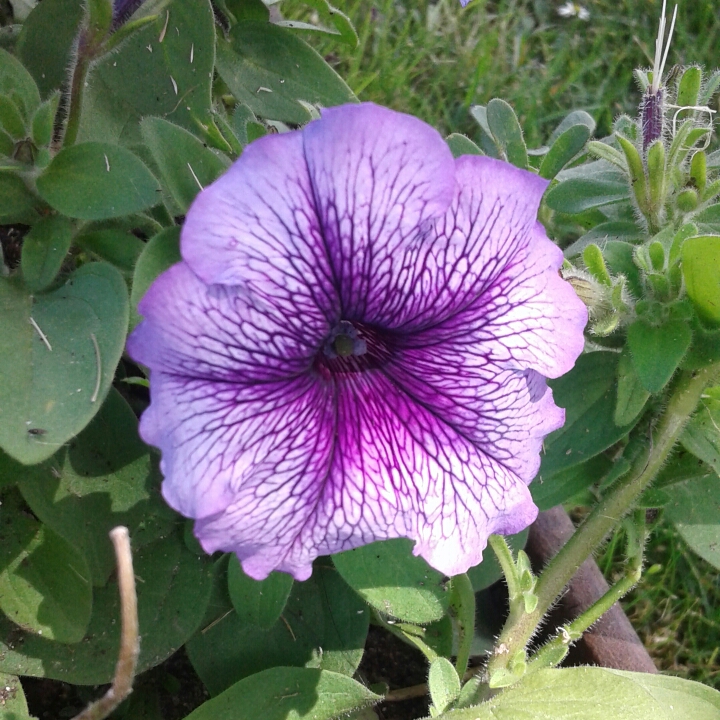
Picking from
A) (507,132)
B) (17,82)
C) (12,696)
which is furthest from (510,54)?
(12,696)

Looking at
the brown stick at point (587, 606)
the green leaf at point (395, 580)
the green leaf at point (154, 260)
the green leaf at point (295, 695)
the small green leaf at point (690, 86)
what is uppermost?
the small green leaf at point (690, 86)

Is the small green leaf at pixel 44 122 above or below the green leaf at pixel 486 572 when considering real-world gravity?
above

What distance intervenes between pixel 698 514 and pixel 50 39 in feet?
3.34

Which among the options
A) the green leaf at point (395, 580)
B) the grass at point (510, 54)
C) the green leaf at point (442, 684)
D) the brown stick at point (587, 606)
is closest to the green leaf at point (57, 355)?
the green leaf at point (395, 580)

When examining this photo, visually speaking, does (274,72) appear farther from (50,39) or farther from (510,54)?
(510,54)

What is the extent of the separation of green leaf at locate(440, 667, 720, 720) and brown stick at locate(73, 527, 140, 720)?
382 millimetres

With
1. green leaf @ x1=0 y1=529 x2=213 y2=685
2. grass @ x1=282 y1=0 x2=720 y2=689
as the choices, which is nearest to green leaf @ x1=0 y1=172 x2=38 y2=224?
green leaf @ x1=0 y1=529 x2=213 y2=685

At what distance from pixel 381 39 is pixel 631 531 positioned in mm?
1300

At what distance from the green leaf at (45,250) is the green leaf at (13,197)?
1.0 inches

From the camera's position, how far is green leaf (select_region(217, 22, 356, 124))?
1.12m

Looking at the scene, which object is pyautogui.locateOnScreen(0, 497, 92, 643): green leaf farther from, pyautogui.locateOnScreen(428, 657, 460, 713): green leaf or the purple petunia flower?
pyautogui.locateOnScreen(428, 657, 460, 713): green leaf

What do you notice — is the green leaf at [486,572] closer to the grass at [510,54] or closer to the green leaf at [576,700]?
the green leaf at [576,700]

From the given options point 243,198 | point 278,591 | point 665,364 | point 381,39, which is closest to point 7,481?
point 278,591

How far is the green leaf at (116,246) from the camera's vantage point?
91 cm
